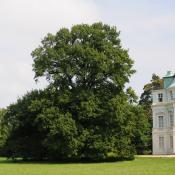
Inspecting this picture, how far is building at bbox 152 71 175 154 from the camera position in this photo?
67188mm

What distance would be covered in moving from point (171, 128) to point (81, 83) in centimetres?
1959

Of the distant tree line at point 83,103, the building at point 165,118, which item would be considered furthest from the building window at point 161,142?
the distant tree line at point 83,103

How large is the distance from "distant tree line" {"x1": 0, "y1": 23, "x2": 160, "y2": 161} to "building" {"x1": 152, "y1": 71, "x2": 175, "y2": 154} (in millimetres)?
12496

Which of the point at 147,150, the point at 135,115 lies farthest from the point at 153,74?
the point at 135,115

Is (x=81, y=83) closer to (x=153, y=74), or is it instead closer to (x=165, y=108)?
(x=165, y=108)

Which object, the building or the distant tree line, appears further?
the building

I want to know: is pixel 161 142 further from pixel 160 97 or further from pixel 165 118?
pixel 160 97

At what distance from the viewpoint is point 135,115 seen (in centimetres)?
5356

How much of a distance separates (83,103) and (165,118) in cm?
2198

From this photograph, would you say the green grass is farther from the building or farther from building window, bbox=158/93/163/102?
building window, bbox=158/93/163/102

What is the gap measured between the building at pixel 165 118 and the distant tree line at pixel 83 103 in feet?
41.0

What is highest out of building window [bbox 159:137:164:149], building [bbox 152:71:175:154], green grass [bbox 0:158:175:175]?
building [bbox 152:71:175:154]

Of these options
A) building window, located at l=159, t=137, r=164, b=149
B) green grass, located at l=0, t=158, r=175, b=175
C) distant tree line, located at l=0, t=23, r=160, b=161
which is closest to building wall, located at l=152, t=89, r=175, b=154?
building window, located at l=159, t=137, r=164, b=149

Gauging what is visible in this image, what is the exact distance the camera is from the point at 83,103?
4938 centimetres
